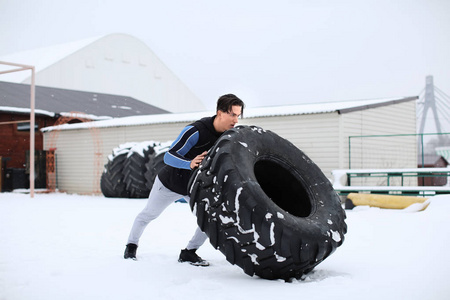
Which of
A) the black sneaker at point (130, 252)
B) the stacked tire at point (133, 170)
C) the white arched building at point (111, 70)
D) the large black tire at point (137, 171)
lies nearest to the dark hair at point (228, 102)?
the black sneaker at point (130, 252)

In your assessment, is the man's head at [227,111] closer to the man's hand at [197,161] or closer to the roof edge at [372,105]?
the man's hand at [197,161]

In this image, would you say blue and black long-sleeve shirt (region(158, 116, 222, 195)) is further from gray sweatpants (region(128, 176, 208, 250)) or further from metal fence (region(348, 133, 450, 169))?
metal fence (region(348, 133, 450, 169))

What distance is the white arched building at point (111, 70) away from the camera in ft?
113

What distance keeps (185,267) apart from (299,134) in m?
8.46

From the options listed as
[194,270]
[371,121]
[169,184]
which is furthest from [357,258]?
[371,121]

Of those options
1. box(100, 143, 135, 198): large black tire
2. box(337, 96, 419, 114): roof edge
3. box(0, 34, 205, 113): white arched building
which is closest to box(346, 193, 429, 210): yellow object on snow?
→ box(337, 96, 419, 114): roof edge

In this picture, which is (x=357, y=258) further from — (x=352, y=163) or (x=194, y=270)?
(x=352, y=163)

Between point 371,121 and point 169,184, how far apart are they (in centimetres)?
1000

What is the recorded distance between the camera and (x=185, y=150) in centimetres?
418

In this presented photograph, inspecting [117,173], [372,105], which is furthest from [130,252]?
[372,105]

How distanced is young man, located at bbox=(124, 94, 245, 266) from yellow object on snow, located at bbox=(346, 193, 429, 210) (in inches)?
229

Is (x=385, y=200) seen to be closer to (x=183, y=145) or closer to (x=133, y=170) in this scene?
(x=183, y=145)

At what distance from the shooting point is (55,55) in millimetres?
36406

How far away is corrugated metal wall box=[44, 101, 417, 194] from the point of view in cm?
1188
